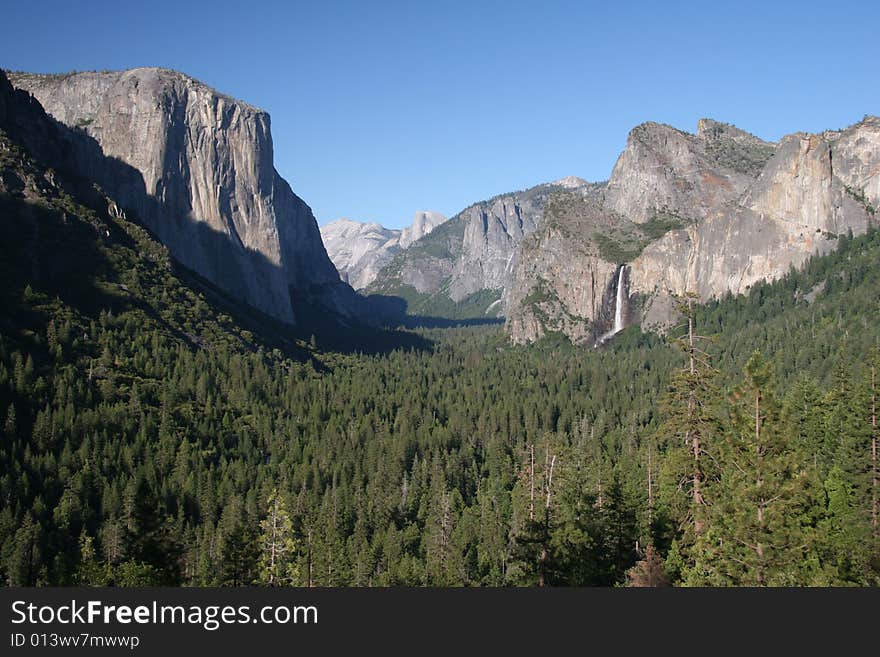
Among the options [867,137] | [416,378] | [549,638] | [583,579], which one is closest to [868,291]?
[867,137]

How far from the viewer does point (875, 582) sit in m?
31.9

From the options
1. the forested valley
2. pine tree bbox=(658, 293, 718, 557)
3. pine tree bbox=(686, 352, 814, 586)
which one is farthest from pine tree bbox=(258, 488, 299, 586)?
pine tree bbox=(686, 352, 814, 586)

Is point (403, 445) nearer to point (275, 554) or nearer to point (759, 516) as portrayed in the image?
point (275, 554)

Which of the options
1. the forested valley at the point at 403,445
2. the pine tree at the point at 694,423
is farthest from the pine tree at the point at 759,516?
the pine tree at the point at 694,423

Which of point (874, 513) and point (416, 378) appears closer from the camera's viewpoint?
point (874, 513)

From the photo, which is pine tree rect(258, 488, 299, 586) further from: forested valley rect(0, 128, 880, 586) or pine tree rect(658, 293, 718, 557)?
pine tree rect(658, 293, 718, 557)

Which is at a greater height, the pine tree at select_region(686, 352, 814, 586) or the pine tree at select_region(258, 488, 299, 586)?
the pine tree at select_region(686, 352, 814, 586)

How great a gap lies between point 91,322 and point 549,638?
390 ft

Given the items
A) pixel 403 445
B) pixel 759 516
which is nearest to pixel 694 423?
pixel 759 516

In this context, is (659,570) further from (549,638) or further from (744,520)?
(549,638)

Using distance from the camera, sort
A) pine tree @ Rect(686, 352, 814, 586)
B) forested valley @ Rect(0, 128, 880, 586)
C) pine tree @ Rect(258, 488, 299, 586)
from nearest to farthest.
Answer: pine tree @ Rect(686, 352, 814, 586) → forested valley @ Rect(0, 128, 880, 586) → pine tree @ Rect(258, 488, 299, 586)

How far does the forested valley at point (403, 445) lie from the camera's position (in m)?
34.2

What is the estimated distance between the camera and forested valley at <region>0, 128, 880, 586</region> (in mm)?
34219

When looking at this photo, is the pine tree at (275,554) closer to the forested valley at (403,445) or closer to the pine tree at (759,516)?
the forested valley at (403,445)
